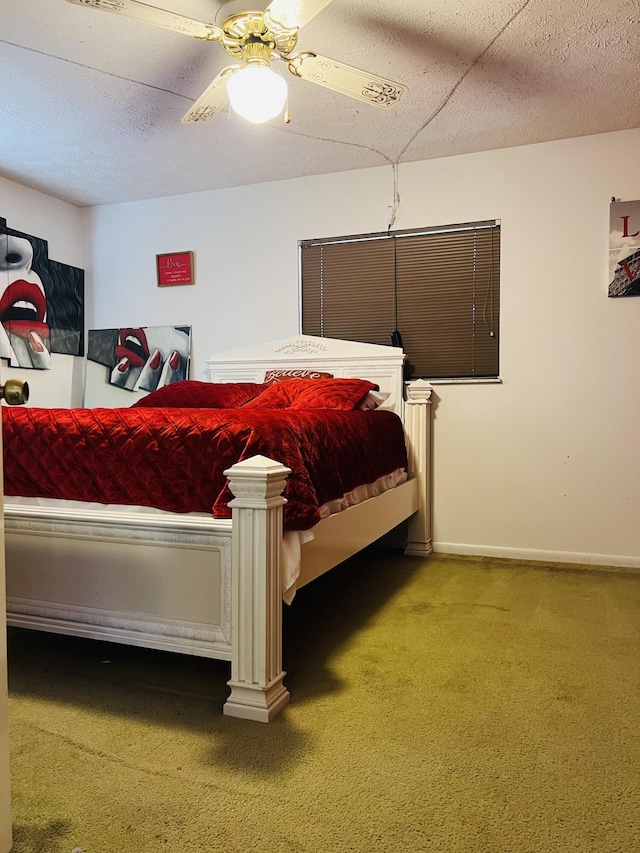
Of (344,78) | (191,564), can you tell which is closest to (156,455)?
(191,564)

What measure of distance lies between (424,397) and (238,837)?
253 centimetres

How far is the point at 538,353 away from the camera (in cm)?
328

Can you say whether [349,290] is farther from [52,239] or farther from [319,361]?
[52,239]

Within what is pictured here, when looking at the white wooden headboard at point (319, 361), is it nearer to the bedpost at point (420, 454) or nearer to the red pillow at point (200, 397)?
the bedpost at point (420, 454)

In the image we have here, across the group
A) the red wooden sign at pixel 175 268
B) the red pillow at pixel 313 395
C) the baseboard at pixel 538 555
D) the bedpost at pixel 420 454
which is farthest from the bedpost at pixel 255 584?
the red wooden sign at pixel 175 268

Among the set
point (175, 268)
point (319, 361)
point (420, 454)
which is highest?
point (175, 268)

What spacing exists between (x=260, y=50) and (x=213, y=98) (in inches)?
12.3

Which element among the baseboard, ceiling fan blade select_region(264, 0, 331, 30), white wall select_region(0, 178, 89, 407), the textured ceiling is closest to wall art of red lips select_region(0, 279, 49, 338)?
white wall select_region(0, 178, 89, 407)

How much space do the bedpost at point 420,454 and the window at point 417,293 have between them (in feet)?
0.59

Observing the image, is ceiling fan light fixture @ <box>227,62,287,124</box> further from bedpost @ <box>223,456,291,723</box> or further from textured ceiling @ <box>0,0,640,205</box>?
bedpost @ <box>223,456,291,723</box>

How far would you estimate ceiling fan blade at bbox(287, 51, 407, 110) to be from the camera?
6.57 ft

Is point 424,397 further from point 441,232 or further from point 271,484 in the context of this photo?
point 271,484

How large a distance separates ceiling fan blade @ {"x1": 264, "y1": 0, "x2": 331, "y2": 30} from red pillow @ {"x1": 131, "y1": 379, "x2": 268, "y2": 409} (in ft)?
5.53

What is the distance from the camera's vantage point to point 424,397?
339cm
